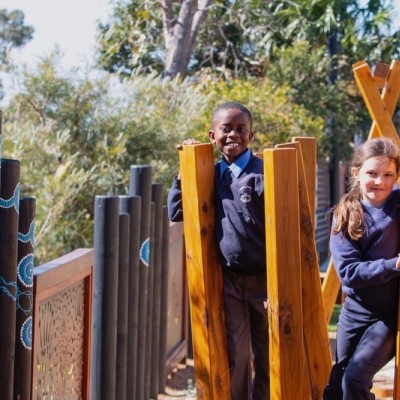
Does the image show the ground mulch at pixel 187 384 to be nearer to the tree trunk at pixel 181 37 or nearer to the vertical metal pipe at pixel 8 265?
the vertical metal pipe at pixel 8 265

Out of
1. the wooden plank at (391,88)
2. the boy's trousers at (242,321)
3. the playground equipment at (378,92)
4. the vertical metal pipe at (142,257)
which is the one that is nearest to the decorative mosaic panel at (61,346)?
the boy's trousers at (242,321)

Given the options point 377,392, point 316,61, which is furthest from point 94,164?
point 316,61

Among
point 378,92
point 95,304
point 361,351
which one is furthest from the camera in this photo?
point 378,92

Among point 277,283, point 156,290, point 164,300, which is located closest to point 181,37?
point 164,300

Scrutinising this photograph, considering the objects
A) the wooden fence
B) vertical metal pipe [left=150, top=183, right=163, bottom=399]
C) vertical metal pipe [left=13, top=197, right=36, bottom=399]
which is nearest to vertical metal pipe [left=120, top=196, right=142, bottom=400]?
the wooden fence

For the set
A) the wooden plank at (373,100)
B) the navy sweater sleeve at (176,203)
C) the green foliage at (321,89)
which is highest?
the green foliage at (321,89)

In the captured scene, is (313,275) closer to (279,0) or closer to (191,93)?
(191,93)

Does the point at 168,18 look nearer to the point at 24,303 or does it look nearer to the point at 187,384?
the point at 187,384

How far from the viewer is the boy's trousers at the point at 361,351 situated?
3797 mm

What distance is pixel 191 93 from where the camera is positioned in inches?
421

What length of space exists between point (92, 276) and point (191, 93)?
19.6 ft

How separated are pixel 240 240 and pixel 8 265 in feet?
3.15

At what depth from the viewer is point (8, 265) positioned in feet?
11.9

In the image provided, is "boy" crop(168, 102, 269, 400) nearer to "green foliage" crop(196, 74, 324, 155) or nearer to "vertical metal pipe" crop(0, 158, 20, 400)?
"vertical metal pipe" crop(0, 158, 20, 400)
